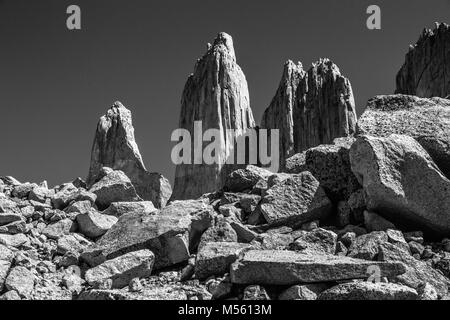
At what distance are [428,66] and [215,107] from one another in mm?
36953

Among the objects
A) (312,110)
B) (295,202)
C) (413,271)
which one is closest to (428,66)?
(312,110)

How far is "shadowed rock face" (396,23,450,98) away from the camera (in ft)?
284

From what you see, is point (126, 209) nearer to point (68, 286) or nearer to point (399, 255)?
point (68, 286)

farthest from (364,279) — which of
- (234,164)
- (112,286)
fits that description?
(234,164)

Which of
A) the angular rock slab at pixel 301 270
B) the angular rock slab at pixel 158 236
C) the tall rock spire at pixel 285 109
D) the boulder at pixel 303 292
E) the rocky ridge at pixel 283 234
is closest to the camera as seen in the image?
the boulder at pixel 303 292

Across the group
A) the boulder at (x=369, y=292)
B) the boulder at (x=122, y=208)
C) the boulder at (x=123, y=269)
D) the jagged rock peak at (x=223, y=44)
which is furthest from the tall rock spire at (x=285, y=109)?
→ the boulder at (x=369, y=292)

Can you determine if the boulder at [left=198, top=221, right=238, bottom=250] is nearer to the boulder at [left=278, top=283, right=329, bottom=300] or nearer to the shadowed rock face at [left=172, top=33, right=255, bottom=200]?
the boulder at [left=278, top=283, right=329, bottom=300]

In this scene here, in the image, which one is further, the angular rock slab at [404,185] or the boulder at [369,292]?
the angular rock slab at [404,185]

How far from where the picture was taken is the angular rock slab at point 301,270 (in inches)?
344

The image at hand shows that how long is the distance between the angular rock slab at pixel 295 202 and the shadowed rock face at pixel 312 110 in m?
82.7

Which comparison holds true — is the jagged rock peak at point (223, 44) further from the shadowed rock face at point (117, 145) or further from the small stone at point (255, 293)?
the small stone at point (255, 293)

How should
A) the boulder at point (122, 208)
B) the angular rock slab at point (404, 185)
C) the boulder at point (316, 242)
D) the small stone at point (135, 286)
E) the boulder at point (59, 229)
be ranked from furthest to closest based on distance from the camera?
the boulder at point (122, 208) < the boulder at point (59, 229) < the angular rock slab at point (404, 185) < the boulder at point (316, 242) < the small stone at point (135, 286)

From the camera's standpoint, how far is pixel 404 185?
1098 cm

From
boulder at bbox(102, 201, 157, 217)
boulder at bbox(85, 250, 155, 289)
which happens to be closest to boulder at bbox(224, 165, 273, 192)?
boulder at bbox(102, 201, 157, 217)
